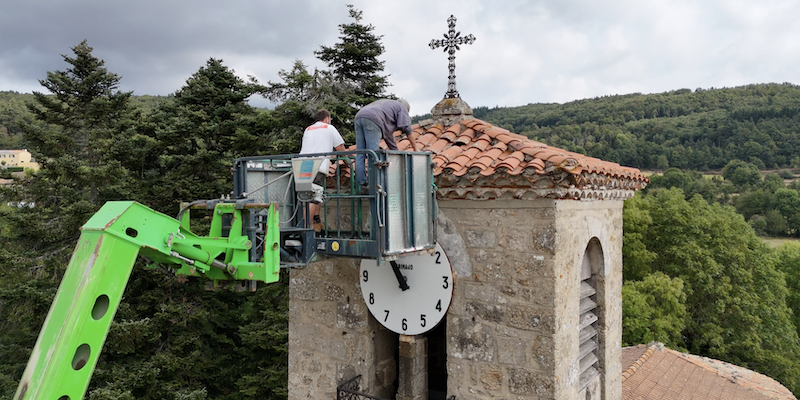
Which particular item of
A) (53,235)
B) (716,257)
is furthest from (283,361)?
(716,257)

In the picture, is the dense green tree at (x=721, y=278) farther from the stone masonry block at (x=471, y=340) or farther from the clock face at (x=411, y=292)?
the clock face at (x=411, y=292)

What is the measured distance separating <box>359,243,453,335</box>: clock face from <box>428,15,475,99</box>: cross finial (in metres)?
1.88

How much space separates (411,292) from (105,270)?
279 cm

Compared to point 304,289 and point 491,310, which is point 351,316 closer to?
point 304,289

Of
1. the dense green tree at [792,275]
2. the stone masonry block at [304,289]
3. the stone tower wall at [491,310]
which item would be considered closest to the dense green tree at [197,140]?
the stone masonry block at [304,289]

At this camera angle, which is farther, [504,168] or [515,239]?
[515,239]

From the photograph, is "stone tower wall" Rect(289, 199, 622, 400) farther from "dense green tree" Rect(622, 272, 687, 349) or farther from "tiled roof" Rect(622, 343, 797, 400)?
"dense green tree" Rect(622, 272, 687, 349)

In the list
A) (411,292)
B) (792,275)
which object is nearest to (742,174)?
(792,275)

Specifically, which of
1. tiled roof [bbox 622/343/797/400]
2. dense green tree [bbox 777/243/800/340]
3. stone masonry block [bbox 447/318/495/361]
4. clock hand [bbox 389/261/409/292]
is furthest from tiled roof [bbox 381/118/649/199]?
dense green tree [bbox 777/243/800/340]

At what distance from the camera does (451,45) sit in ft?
18.2

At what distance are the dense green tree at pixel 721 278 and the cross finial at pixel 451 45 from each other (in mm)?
21629

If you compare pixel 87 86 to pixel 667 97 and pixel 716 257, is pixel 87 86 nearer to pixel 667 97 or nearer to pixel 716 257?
pixel 716 257

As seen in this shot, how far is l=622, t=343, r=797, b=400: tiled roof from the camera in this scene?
8.70m

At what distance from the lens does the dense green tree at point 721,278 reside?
848 inches
